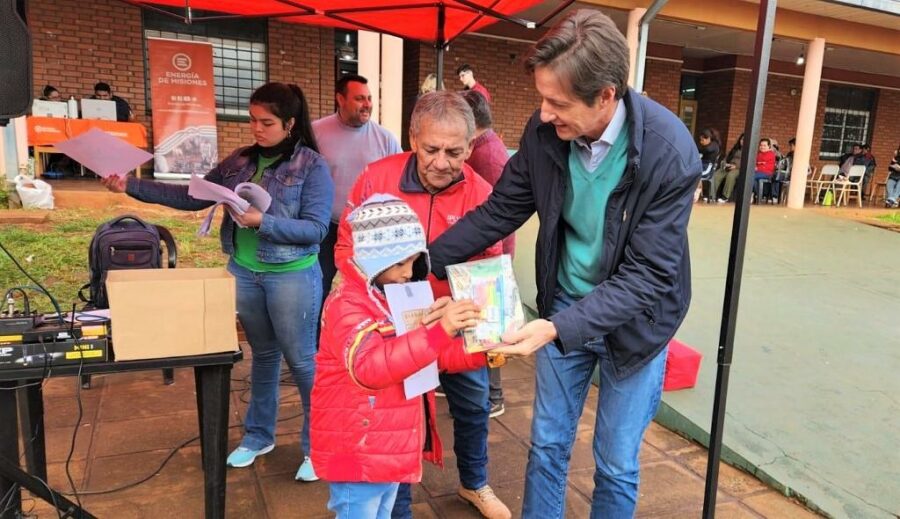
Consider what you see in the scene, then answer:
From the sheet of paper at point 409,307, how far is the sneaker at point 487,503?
103cm

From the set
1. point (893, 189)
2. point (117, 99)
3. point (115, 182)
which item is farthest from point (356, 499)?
point (893, 189)

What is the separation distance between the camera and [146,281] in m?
1.95

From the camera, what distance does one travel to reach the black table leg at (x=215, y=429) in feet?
7.07

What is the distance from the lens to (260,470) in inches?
114

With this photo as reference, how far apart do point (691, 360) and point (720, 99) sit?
14.2 meters

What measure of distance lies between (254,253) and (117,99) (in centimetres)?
850

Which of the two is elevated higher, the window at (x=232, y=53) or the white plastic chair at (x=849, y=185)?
the window at (x=232, y=53)

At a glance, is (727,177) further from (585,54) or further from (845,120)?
(585,54)

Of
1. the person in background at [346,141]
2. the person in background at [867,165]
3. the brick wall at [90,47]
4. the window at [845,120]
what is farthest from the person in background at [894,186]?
the person in background at [346,141]

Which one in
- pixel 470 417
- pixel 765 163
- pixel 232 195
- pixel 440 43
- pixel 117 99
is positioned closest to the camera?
pixel 232 195

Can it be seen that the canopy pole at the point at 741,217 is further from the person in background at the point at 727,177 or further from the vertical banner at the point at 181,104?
the person in background at the point at 727,177

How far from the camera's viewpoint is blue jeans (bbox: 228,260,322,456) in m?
2.69

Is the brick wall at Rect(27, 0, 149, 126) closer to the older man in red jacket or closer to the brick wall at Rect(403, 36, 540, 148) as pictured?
the brick wall at Rect(403, 36, 540, 148)

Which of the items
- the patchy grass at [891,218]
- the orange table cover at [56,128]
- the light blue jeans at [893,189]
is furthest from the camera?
the light blue jeans at [893,189]
